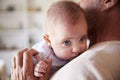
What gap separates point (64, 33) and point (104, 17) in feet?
0.68

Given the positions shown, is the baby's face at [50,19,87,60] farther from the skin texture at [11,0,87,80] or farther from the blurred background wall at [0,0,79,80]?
the blurred background wall at [0,0,79,80]

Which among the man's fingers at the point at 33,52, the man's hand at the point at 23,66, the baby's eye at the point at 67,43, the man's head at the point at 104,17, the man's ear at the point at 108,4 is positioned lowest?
the man's hand at the point at 23,66

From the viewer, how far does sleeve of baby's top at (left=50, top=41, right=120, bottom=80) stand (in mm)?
833

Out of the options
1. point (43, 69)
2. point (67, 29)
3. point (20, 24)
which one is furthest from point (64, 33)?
point (20, 24)

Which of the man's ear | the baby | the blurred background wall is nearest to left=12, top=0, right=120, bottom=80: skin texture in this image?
the man's ear

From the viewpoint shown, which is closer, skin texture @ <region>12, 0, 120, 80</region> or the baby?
the baby

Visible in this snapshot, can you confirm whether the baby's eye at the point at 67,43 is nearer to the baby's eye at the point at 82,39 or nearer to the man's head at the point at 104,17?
the baby's eye at the point at 82,39

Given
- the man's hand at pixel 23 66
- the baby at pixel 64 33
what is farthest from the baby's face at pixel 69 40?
the man's hand at pixel 23 66

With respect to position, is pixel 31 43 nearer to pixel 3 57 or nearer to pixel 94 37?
pixel 3 57

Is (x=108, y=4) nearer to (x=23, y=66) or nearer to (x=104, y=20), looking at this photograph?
(x=104, y=20)

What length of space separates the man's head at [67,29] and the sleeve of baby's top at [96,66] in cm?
8

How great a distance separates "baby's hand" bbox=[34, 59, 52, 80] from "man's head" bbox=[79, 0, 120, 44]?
0.25 meters

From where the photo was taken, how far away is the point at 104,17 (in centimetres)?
109

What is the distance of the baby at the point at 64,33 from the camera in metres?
→ 0.97
